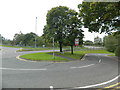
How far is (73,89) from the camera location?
13.6ft

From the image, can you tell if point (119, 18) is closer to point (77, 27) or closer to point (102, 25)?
point (102, 25)

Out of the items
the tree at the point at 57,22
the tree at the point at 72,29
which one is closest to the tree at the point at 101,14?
the tree at the point at 72,29

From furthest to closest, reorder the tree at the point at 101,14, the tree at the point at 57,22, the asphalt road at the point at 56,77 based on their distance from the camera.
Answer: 1. the tree at the point at 57,22
2. the tree at the point at 101,14
3. the asphalt road at the point at 56,77

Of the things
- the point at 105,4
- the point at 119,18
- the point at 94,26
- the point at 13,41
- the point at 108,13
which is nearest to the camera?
the point at 105,4

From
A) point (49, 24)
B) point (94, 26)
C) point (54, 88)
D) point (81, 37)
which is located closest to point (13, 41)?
point (49, 24)

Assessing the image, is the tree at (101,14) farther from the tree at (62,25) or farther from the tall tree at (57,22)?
the tall tree at (57,22)

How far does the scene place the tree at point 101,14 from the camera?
8.86 m

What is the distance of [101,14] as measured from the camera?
1051 cm

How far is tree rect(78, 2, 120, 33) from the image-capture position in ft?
29.1

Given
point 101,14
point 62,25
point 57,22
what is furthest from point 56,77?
point 57,22

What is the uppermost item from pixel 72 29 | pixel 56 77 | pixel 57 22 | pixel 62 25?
pixel 57 22

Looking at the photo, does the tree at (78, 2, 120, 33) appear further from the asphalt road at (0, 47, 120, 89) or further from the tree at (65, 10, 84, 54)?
the asphalt road at (0, 47, 120, 89)

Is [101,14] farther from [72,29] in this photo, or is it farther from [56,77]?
[56,77]

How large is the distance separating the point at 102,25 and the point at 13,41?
55.1 m
